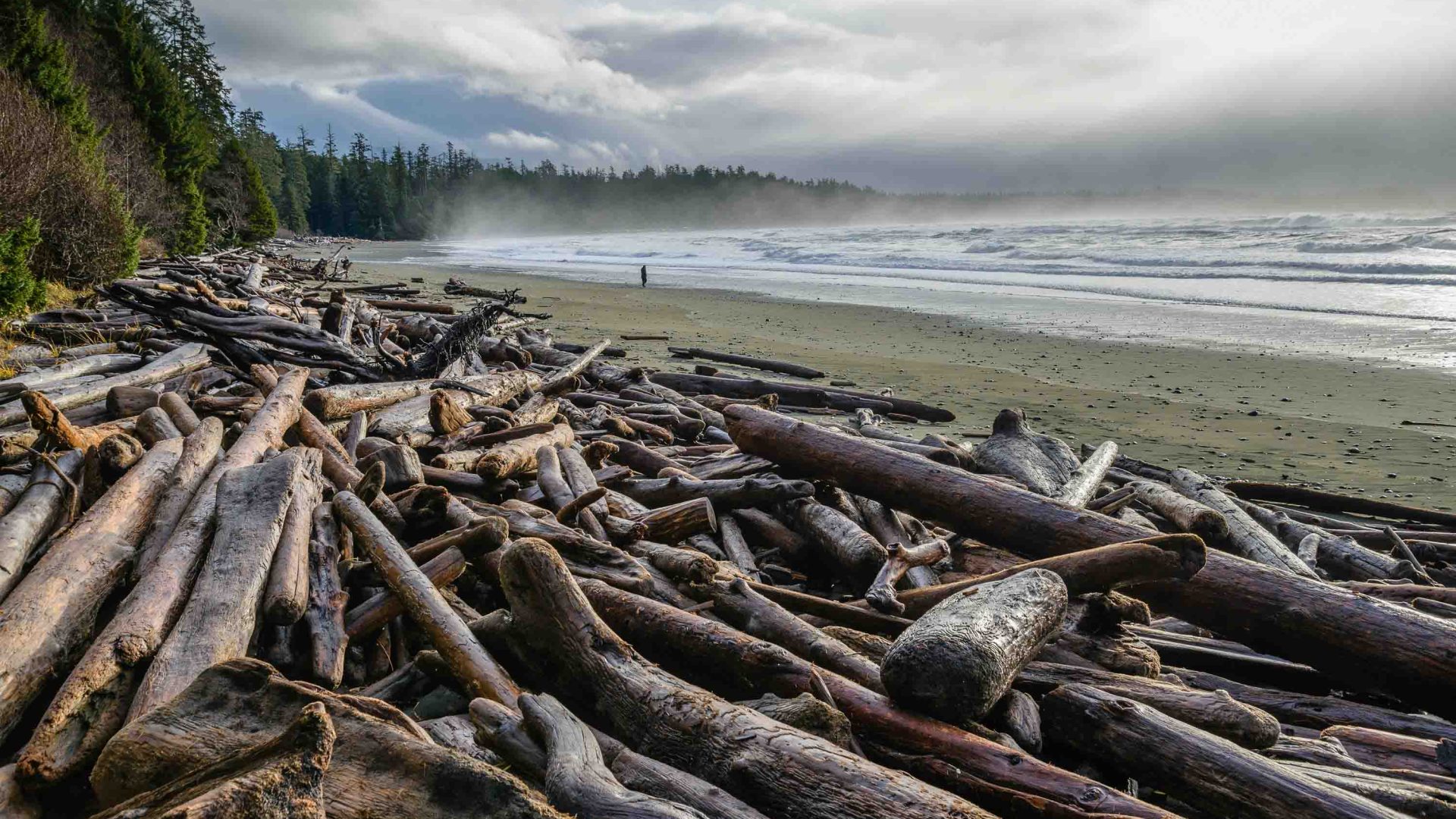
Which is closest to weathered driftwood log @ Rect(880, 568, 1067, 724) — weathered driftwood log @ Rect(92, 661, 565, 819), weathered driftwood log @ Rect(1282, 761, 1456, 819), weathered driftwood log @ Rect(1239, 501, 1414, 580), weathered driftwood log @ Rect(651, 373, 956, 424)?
weathered driftwood log @ Rect(1282, 761, 1456, 819)

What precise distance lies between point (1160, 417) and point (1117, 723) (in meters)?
9.15

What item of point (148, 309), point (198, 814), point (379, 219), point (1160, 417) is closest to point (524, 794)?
point (198, 814)

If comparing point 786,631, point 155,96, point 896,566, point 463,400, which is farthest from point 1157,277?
point 155,96

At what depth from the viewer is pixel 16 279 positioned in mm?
9969

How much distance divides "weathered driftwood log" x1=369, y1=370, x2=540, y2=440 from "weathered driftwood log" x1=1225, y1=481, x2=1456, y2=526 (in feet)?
23.6

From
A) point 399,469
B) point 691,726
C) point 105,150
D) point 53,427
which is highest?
point 105,150

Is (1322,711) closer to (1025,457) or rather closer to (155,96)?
(1025,457)

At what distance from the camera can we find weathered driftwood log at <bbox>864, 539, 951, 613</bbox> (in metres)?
3.46

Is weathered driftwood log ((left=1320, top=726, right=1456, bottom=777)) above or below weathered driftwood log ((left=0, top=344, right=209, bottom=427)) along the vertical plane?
below

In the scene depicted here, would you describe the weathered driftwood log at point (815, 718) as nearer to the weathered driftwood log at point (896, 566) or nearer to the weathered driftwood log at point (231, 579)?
the weathered driftwood log at point (896, 566)

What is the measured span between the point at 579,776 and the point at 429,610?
1306 millimetres

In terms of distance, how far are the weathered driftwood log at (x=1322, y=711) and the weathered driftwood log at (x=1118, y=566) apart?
0.55 metres

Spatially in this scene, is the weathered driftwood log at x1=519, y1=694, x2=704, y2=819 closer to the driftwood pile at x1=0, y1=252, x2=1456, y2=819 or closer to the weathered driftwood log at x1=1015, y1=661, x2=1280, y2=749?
the driftwood pile at x1=0, y1=252, x2=1456, y2=819

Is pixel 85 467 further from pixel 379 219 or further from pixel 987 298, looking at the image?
pixel 379 219
